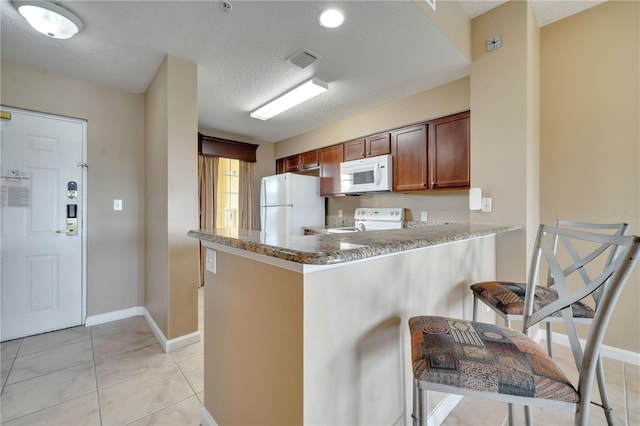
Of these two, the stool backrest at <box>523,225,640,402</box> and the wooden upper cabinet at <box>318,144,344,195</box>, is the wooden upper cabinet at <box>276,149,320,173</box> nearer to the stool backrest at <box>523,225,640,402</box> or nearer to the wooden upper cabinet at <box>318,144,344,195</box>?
the wooden upper cabinet at <box>318,144,344,195</box>

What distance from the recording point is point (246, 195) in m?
4.75

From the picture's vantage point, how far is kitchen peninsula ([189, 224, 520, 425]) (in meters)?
0.87

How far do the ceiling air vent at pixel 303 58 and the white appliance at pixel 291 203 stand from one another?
1.96m

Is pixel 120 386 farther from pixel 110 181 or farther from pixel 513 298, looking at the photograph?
pixel 513 298

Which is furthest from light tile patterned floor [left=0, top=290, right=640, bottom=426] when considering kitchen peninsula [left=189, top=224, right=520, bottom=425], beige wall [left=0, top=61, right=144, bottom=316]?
beige wall [left=0, top=61, right=144, bottom=316]

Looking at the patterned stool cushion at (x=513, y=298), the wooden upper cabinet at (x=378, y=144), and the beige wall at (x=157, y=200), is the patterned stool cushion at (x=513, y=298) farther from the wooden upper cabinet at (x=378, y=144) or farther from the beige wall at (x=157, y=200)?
the beige wall at (x=157, y=200)

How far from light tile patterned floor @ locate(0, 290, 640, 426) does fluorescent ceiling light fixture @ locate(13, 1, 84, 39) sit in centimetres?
233

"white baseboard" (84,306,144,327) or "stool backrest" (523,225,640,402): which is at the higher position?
"stool backrest" (523,225,640,402)

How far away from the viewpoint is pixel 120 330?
8.50 ft

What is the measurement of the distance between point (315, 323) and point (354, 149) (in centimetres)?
317

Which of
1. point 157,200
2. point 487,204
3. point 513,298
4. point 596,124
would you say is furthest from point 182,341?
point 596,124

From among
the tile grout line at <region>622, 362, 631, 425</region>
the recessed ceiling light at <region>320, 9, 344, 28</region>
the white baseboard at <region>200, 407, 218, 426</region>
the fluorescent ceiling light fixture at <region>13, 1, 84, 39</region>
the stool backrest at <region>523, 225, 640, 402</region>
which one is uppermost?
the recessed ceiling light at <region>320, 9, 344, 28</region>

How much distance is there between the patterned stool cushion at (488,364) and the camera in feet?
2.54

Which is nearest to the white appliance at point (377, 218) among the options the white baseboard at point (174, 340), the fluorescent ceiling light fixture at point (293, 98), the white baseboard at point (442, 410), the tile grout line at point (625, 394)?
the fluorescent ceiling light fixture at point (293, 98)
